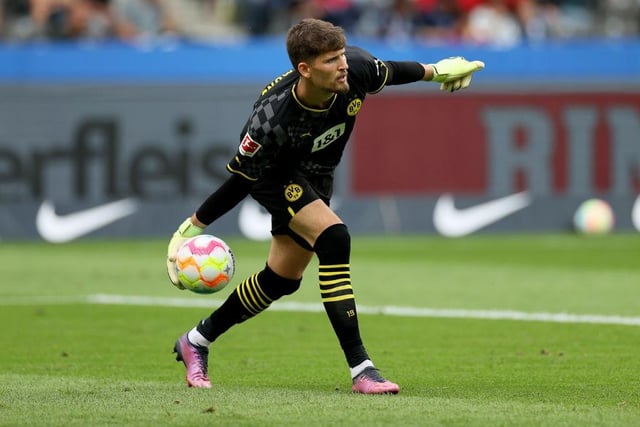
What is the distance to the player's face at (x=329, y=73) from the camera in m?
7.63

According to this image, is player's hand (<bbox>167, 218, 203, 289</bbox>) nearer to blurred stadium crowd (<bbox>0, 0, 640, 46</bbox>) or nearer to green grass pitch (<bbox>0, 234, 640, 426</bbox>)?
green grass pitch (<bbox>0, 234, 640, 426</bbox>)

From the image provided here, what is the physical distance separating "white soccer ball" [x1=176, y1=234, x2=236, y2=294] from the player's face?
124 cm

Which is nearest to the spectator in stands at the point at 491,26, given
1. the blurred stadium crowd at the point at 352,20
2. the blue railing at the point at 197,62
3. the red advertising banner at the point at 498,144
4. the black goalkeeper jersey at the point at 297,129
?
the blurred stadium crowd at the point at 352,20

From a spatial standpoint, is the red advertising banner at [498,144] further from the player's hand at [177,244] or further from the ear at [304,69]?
the ear at [304,69]

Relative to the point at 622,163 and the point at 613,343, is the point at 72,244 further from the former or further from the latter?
the point at 613,343

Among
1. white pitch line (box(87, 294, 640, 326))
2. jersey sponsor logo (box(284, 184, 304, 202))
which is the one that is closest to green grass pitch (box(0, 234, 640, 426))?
white pitch line (box(87, 294, 640, 326))

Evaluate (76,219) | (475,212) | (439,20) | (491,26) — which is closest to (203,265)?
(76,219)

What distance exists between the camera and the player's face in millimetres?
7629

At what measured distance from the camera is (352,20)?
2220 cm

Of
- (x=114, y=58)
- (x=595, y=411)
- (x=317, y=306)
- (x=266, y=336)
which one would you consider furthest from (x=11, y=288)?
(x=595, y=411)

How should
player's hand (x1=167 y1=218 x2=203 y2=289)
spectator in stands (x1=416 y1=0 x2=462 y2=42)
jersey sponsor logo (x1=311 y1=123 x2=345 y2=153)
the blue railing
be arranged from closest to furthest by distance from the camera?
1. jersey sponsor logo (x1=311 y1=123 x2=345 y2=153)
2. player's hand (x1=167 y1=218 x2=203 y2=289)
3. the blue railing
4. spectator in stands (x1=416 y1=0 x2=462 y2=42)

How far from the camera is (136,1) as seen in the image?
21750 millimetres

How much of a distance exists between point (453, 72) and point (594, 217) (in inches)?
482

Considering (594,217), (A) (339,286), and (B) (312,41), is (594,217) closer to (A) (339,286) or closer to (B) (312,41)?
(A) (339,286)
